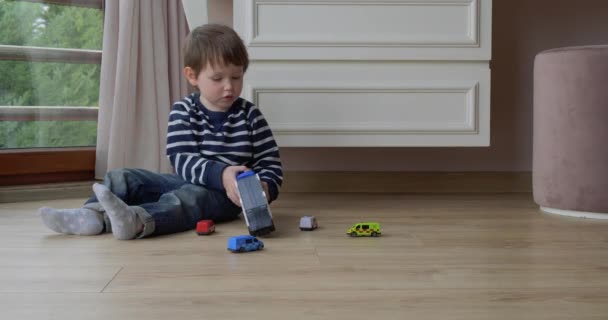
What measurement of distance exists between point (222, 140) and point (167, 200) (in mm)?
222

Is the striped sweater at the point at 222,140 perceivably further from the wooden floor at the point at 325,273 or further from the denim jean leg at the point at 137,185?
the wooden floor at the point at 325,273

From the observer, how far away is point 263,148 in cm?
163

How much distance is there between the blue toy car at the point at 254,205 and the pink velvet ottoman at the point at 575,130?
2.43 ft

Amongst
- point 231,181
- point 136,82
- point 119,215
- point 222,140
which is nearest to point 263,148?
point 222,140

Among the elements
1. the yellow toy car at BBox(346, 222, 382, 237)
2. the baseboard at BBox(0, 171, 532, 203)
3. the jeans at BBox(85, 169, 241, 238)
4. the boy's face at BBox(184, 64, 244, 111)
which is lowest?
the baseboard at BBox(0, 171, 532, 203)

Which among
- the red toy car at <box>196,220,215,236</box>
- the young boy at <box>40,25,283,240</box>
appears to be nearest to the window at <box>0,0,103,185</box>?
the young boy at <box>40,25,283,240</box>

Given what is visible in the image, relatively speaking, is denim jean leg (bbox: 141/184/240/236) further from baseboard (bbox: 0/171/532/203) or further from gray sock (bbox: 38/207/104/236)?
baseboard (bbox: 0/171/532/203)

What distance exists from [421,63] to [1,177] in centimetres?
123

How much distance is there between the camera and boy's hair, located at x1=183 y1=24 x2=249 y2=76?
1.52 meters

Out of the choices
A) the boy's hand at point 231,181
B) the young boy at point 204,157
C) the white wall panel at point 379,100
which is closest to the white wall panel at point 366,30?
the white wall panel at point 379,100

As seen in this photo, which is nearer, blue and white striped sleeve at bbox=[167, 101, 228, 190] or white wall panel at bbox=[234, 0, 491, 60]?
blue and white striped sleeve at bbox=[167, 101, 228, 190]

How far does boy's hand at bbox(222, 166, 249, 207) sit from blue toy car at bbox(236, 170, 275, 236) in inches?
2.2

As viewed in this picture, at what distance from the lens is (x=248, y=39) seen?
5.68 ft

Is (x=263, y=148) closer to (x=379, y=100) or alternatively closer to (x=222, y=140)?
(x=222, y=140)
